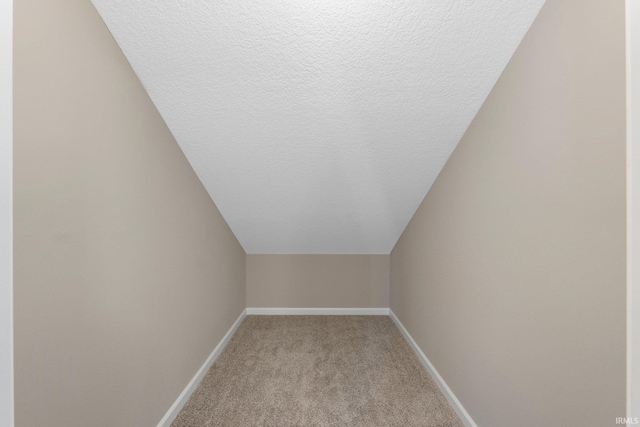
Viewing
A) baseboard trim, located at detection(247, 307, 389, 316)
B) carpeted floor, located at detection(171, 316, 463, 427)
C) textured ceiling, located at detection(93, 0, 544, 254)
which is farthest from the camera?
baseboard trim, located at detection(247, 307, 389, 316)

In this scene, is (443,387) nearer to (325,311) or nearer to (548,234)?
(548,234)

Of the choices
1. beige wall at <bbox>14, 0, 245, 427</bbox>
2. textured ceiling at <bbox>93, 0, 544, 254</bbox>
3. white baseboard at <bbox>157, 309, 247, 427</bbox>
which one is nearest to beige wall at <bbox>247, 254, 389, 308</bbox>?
white baseboard at <bbox>157, 309, 247, 427</bbox>

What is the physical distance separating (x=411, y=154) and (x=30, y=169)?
2062 millimetres

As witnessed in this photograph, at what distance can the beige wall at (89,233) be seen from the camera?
114 centimetres

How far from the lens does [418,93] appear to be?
2055mm

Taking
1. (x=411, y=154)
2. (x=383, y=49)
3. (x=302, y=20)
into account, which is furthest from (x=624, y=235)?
(x=411, y=154)

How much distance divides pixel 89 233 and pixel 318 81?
50.5 inches

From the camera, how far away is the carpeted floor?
2207mm

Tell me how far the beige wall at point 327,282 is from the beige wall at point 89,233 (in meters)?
2.18

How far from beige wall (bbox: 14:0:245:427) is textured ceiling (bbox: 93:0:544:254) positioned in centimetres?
23

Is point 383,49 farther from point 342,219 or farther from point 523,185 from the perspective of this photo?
point 342,219

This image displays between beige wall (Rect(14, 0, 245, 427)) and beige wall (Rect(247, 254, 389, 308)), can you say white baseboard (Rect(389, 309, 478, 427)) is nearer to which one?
beige wall (Rect(247, 254, 389, 308))
